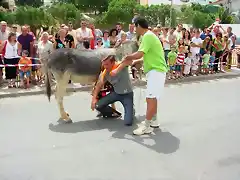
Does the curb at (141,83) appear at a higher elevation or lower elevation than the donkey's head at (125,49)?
lower

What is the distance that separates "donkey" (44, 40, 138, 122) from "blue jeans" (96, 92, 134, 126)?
0.49 metres

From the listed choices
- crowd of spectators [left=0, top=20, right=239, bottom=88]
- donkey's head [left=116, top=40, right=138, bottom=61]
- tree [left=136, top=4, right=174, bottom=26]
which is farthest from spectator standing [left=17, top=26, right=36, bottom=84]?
tree [left=136, top=4, right=174, bottom=26]

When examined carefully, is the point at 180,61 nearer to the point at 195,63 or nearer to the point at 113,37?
the point at 195,63

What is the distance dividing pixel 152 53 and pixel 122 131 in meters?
1.37

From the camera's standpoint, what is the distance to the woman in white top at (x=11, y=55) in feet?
29.9

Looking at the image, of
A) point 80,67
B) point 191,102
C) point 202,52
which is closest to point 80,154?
point 80,67

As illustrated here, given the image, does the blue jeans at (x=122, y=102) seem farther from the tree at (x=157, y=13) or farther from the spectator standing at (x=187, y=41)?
the tree at (x=157, y=13)

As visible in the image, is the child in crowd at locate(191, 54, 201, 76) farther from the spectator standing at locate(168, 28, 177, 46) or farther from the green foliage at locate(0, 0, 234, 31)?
the green foliage at locate(0, 0, 234, 31)

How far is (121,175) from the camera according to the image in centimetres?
447

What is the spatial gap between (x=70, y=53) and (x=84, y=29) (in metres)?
4.26

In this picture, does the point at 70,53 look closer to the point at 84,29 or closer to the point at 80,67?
the point at 80,67

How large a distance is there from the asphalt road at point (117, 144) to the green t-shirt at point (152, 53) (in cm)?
108

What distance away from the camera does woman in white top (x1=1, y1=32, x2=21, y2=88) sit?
9109 mm

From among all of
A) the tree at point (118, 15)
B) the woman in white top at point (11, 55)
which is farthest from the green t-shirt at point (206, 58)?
the tree at point (118, 15)
